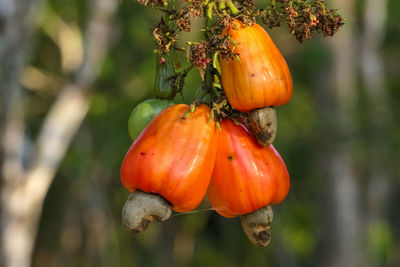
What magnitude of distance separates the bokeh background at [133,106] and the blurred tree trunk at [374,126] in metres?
0.02

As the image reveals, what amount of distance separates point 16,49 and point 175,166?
6.55m

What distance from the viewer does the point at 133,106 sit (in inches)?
384

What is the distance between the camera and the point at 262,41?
61.9 inches

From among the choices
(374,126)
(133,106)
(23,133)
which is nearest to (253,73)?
(23,133)

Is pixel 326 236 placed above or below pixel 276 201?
below

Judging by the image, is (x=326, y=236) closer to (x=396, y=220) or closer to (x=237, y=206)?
(x=237, y=206)

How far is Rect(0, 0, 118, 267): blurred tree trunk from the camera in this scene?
798cm

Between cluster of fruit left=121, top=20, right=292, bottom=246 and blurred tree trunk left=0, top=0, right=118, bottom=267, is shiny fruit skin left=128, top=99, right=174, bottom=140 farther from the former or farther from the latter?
blurred tree trunk left=0, top=0, right=118, bottom=267

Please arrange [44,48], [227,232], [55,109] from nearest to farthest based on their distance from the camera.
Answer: [55,109] → [44,48] → [227,232]

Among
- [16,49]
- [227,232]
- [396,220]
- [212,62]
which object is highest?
[212,62]

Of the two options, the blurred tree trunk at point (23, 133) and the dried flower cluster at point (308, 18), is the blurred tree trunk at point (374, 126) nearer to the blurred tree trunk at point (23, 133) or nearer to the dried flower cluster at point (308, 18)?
the blurred tree trunk at point (23, 133)

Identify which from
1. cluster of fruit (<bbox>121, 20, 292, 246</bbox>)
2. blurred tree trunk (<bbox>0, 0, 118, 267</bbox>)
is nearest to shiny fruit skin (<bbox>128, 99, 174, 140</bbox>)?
cluster of fruit (<bbox>121, 20, 292, 246</bbox>)

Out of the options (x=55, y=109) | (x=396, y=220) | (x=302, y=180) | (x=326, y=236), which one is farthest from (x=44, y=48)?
(x=396, y=220)

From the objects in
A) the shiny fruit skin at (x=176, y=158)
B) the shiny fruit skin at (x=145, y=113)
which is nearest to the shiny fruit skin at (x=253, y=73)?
the shiny fruit skin at (x=176, y=158)
